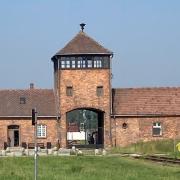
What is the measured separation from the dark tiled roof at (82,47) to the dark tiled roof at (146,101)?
16.0 ft

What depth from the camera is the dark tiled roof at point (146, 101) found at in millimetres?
59812

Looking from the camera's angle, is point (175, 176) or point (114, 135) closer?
point (175, 176)

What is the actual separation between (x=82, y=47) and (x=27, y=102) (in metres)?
7.10

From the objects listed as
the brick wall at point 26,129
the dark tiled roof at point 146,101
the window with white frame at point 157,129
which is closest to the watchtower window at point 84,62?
the dark tiled roof at point 146,101

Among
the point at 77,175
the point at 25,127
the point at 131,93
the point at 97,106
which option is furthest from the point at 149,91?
the point at 77,175

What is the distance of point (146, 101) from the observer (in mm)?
60938

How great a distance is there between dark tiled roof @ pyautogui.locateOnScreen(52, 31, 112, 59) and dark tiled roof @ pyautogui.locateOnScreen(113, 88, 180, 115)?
488 cm

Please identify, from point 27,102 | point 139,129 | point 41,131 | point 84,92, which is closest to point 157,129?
point 139,129

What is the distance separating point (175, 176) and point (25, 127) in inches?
1346

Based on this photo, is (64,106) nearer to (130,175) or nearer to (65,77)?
(65,77)

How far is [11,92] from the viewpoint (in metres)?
62.2

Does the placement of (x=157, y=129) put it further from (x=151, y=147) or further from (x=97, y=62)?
(x=97, y=62)

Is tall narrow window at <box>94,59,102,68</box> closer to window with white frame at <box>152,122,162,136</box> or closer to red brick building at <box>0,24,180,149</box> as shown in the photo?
red brick building at <box>0,24,180,149</box>

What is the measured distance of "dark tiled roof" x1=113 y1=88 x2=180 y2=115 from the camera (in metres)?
59.8
